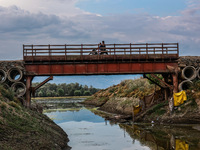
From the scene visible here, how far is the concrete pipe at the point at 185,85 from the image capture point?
39.7 metres

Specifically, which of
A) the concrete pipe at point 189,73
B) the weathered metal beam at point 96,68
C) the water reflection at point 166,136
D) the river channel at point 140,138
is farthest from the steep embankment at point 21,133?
the concrete pipe at point 189,73

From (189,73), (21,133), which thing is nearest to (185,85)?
(189,73)

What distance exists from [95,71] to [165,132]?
A: 12.9m

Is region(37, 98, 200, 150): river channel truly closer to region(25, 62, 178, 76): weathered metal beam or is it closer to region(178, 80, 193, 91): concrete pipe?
region(178, 80, 193, 91): concrete pipe

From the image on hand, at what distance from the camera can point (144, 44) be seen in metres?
39.2

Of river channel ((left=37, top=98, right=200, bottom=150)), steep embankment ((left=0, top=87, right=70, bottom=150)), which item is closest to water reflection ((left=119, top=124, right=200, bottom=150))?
river channel ((left=37, top=98, right=200, bottom=150))

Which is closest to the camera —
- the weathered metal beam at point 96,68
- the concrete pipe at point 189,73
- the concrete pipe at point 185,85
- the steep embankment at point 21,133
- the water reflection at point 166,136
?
the steep embankment at point 21,133

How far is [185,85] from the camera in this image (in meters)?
41.0

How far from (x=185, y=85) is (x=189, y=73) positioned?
2259mm

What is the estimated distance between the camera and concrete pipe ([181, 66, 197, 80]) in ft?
131

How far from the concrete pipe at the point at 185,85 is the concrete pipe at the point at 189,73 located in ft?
1.84

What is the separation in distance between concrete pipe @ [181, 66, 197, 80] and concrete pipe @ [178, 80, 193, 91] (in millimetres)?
560

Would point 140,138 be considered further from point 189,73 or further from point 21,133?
point 189,73

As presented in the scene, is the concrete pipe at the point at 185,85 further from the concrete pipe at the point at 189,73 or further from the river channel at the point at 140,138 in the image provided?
the river channel at the point at 140,138
